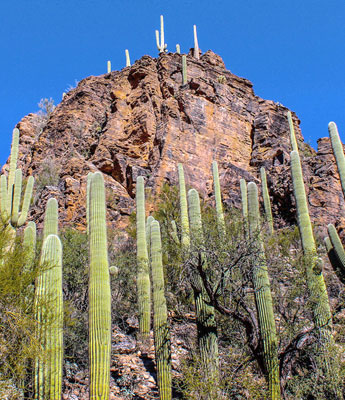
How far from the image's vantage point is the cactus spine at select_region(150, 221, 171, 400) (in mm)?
7925

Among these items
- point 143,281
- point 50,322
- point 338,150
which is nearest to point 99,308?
point 50,322

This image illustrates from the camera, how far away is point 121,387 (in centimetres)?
862

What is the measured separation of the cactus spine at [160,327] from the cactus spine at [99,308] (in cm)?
201

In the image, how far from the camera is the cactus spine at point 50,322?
19.7ft

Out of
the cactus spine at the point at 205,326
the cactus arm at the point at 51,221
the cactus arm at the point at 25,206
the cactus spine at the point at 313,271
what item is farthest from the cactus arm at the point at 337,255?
the cactus arm at the point at 25,206

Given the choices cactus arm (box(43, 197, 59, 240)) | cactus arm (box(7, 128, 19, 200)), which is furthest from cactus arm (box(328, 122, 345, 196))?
cactus arm (box(7, 128, 19, 200))

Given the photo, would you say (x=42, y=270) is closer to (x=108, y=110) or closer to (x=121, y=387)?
(x=121, y=387)

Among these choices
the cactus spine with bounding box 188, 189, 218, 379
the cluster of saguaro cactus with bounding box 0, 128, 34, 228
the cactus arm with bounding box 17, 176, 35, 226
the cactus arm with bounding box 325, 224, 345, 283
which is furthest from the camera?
the cactus arm with bounding box 17, 176, 35, 226

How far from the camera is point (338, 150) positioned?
11.2 metres

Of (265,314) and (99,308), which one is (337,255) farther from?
(99,308)

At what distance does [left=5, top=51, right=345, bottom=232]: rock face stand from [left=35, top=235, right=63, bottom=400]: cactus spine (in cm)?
1089

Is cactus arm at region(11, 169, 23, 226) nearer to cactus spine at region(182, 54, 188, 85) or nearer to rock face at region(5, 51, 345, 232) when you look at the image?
rock face at region(5, 51, 345, 232)

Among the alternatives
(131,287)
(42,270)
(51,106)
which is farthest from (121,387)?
(51,106)

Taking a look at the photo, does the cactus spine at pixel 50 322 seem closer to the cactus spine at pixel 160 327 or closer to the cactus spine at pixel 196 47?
the cactus spine at pixel 160 327
